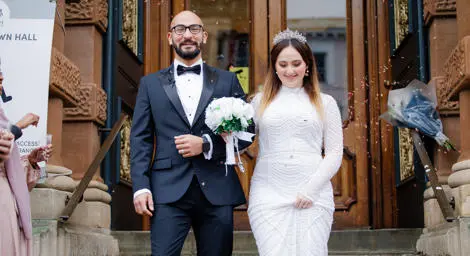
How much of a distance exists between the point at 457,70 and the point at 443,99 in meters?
0.56

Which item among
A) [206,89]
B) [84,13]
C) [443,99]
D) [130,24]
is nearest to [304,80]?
[206,89]

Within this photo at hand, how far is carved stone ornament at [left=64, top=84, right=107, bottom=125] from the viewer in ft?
23.8

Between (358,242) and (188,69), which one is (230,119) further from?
(358,242)

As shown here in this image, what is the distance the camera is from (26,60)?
578 cm

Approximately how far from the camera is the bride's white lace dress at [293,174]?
4281 millimetres

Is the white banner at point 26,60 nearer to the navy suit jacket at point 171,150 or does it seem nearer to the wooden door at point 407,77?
the navy suit jacket at point 171,150

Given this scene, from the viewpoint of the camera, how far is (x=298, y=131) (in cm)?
442

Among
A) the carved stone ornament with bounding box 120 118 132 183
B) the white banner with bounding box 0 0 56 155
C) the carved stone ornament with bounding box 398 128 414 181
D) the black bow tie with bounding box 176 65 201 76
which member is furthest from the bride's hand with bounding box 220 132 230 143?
the carved stone ornament with bounding box 398 128 414 181

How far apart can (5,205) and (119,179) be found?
3900 millimetres

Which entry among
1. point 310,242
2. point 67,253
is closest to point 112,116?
point 67,253

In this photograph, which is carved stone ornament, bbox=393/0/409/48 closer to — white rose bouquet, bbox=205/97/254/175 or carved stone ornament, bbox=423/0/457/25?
carved stone ornament, bbox=423/0/457/25

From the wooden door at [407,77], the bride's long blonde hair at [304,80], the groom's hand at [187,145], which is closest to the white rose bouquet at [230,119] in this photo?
the groom's hand at [187,145]

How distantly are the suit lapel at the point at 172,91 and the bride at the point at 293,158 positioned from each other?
42 centimetres

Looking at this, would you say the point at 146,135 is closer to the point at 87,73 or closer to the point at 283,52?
the point at 283,52
